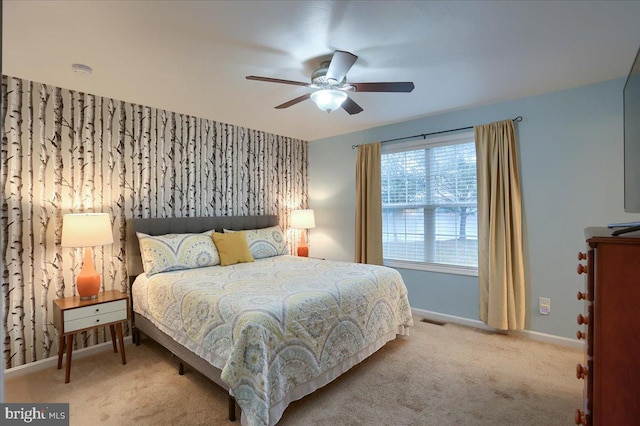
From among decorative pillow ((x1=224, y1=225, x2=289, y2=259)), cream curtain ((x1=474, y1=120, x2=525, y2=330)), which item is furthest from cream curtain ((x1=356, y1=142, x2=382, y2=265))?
cream curtain ((x1=474, y1=120, x2=525, y2=330))

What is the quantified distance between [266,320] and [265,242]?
2.09 meters

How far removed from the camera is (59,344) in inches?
102

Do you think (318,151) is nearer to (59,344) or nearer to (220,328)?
(220,328)

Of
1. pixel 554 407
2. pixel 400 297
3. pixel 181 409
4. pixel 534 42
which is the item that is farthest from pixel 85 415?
pixel 534 42

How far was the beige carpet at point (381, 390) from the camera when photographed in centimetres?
194

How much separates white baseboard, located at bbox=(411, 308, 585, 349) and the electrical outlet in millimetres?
224

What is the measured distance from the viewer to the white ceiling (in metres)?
1.72

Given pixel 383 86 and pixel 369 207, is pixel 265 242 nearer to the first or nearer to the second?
pixel 369 207

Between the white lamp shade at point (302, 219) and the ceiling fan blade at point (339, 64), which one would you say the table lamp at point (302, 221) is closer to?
the white lamp shade at point (302, 219)

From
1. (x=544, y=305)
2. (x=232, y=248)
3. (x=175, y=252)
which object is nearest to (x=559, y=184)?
(x=544, y=305)

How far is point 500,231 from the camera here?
10.4ft

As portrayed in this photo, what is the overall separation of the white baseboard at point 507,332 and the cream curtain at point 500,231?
4.2 inches

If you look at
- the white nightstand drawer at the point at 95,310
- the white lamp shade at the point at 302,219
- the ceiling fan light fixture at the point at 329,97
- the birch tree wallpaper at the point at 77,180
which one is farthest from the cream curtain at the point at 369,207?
the white nightstand drawer at the point at 95,310

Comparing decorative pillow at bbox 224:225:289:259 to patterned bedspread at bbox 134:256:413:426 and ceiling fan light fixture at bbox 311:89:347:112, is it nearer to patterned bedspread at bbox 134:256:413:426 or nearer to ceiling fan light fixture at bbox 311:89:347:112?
patterned bedspread at bbox 134:256:413:426
